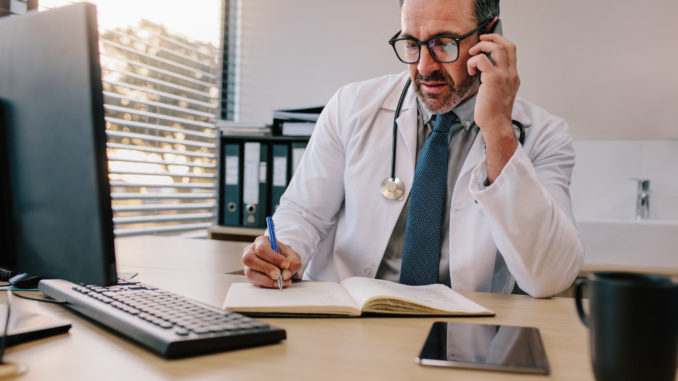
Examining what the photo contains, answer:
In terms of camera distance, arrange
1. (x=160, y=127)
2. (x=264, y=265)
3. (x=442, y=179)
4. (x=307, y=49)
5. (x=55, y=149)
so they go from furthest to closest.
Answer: (x=307, y=49) < (x=160, y=127) < (x=442, y=179) < (x=264, y=265) < (x=55, y=149)

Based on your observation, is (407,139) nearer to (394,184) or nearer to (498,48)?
(394,184)

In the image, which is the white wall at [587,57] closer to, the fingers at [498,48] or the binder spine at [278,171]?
the binder spine at [278,171]

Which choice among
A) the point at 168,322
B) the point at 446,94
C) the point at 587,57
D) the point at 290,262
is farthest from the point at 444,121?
the point at 587,57

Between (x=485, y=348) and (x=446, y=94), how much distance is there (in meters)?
0.85

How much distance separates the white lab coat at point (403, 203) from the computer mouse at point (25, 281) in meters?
0.52

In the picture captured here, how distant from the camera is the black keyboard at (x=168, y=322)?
596 millimetres

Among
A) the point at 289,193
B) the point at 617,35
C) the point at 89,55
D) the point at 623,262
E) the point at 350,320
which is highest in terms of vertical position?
the point at 617,35

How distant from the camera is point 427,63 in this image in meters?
1.36

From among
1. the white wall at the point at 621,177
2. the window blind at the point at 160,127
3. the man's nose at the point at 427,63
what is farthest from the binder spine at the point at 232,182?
the white wall at the point at 621,177

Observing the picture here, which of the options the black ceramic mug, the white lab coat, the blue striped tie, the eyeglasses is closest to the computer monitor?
the black ceramic mug

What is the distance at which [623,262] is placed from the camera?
201 centimetres

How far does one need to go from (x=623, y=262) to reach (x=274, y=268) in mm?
1588

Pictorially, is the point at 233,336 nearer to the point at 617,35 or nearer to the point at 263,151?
the point at 263,151

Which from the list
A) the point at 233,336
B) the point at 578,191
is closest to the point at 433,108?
the point at 233,336
